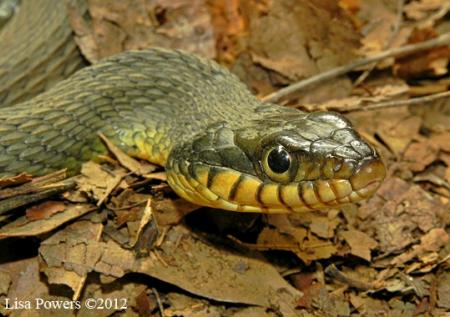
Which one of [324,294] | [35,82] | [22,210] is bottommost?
[324,294]

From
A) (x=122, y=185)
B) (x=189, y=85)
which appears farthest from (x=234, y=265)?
(x=189, y=85)

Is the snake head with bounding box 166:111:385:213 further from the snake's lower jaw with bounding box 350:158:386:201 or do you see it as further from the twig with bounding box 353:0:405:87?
the twig with bounding box 353:0:405:87

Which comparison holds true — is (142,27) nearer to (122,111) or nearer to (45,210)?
(122,111)

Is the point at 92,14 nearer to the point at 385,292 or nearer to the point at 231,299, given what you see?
the point at 231,299

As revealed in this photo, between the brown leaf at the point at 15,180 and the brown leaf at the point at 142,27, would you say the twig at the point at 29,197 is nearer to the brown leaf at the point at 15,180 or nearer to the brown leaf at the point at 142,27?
the brown leaf at the point at 15,180

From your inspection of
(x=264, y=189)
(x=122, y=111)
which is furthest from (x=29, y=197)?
(x=264, y=189)

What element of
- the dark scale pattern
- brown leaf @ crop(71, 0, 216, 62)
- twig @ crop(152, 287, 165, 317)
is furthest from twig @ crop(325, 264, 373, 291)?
brown leaf @ crop(71, 0, 216, 62)

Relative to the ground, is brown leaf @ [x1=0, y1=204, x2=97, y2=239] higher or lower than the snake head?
lower

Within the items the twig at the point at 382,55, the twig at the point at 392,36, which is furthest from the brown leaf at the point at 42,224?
the twig at the point at 392,36
